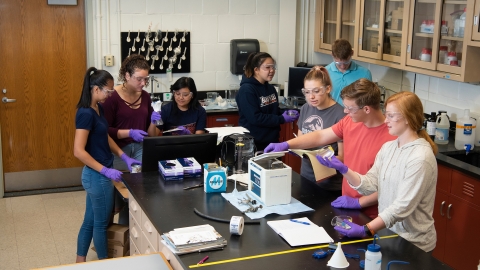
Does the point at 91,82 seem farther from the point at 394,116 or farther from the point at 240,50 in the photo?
the point at 240,50

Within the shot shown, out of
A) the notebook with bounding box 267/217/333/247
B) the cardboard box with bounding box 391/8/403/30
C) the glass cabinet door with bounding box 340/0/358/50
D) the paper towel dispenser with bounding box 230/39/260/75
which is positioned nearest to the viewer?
the notebook with bounding box 267/217/333/247

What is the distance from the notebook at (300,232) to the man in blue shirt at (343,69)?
7.51 feet

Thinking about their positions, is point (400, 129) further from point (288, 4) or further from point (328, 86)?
point (288, 4)

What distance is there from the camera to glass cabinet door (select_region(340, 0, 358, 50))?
17.7 feet

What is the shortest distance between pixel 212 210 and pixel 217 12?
11.5ft

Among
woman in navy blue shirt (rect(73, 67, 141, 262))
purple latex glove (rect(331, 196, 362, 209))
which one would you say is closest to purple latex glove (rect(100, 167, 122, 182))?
woman in navy blue shirt (rect(73, 67, 141, 262))

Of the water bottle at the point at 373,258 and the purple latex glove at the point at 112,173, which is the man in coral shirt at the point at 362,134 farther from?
the purple latex glove at the point at 112,173

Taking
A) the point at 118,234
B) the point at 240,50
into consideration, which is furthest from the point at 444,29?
the point at 118,234

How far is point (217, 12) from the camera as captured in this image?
600 centimetres

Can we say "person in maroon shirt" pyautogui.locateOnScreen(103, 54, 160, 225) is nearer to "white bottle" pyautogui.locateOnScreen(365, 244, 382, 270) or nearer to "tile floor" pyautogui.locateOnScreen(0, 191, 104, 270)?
"tile floor" pyautogui.locateOnScreen(0, 191, 104, 270)

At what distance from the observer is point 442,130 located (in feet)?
14.3

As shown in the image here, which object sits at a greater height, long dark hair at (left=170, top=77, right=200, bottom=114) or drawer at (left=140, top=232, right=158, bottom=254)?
long dark hair at (left=170, top=77, right=200, bottom=114)

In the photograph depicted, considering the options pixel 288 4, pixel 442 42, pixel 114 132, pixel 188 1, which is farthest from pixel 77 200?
pixel 442 42

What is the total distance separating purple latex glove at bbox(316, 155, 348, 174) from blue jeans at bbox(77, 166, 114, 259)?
4.94 feet
